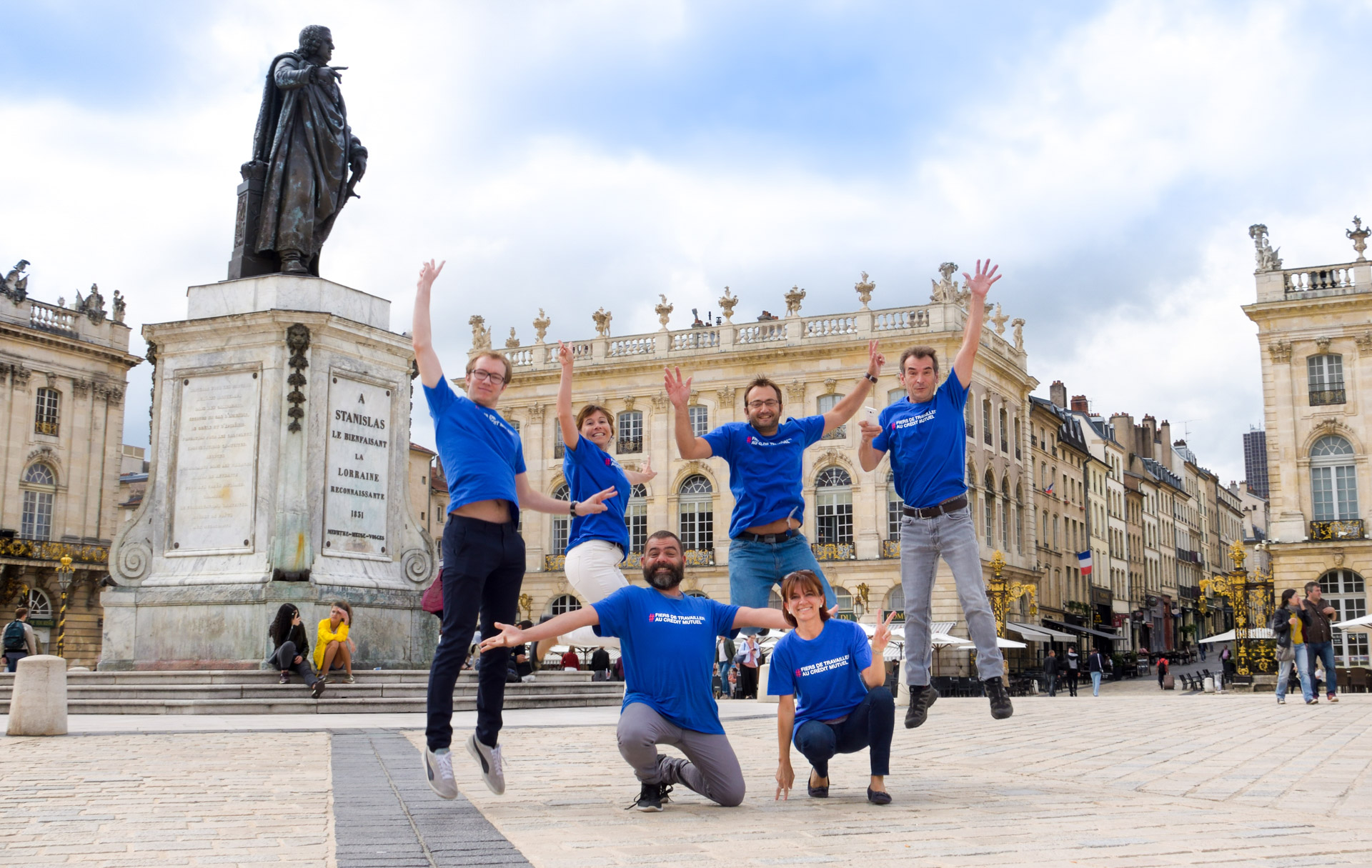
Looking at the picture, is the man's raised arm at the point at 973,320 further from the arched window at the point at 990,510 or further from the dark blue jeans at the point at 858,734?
the arched window at the point at 990,510

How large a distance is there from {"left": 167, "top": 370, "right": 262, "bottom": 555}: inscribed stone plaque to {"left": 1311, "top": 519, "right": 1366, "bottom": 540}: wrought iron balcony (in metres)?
38.2

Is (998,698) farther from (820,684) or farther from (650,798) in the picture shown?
(650,798)

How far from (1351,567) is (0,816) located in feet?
144

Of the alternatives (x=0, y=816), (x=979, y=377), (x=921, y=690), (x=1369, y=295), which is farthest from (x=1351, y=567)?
(x=0, y=816)

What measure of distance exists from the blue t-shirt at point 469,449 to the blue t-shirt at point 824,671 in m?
1.53

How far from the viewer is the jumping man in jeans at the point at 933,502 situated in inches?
286

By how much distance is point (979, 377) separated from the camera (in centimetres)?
5394

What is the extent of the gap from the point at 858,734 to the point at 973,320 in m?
2.45

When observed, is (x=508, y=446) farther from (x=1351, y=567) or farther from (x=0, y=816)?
(x=1351, y=567)

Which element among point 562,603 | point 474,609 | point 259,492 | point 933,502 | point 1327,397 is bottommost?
point 474,609

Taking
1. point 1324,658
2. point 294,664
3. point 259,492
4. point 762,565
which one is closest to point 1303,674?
point 1324,658

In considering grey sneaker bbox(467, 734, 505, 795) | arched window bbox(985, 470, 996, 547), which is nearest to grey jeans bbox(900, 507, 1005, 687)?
grey sneaker bbox(467, 734, 505, 795)

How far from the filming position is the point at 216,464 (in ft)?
46.6

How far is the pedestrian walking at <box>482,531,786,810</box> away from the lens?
237 inches
